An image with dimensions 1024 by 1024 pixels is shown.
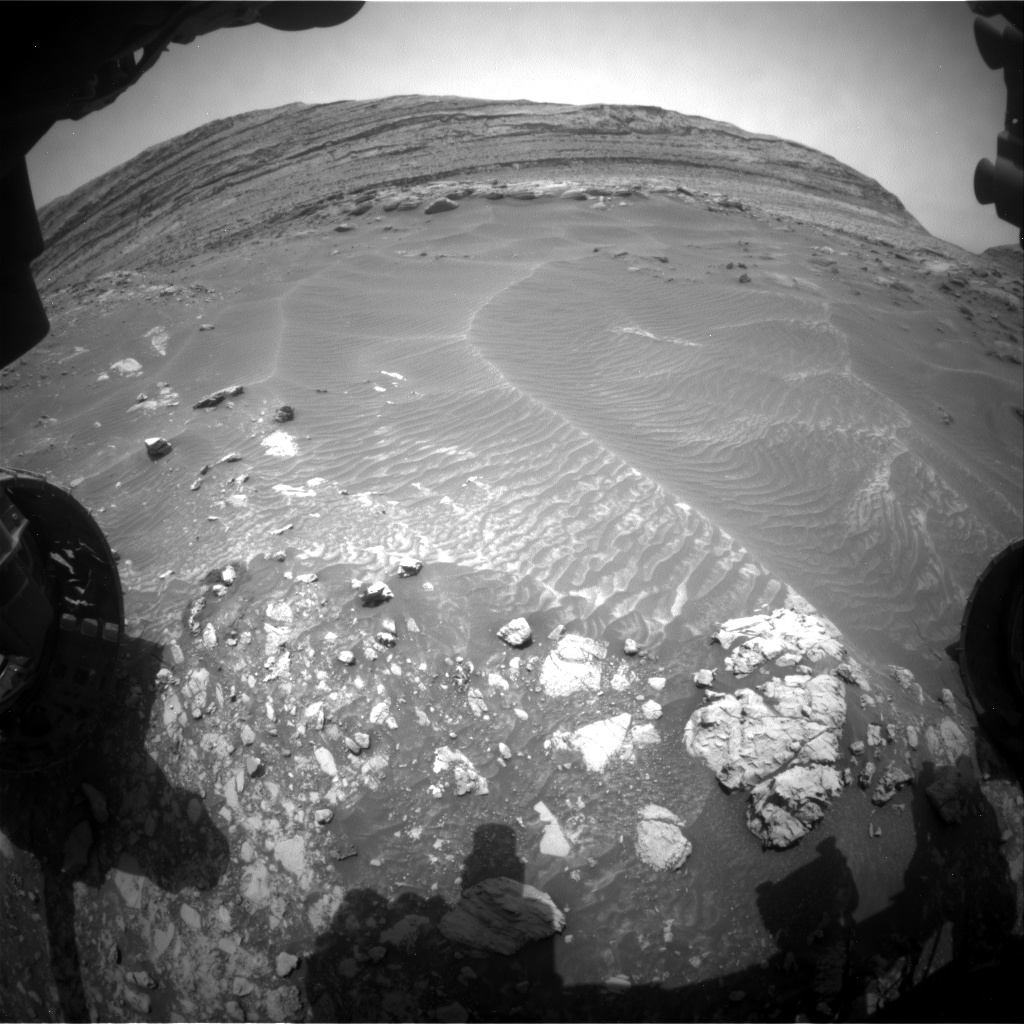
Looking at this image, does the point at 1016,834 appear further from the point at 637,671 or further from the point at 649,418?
the point at 649,418

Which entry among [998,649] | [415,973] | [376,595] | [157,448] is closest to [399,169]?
[157,448]

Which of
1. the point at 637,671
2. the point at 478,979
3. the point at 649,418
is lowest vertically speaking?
the point at 478,979

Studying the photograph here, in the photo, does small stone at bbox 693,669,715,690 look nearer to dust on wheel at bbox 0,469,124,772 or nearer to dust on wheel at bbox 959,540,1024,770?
dust on wheel at bbox 959,540,1024,770

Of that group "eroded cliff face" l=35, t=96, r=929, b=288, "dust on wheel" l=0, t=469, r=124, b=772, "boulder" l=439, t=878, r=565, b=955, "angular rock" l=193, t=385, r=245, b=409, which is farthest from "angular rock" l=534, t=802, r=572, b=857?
"eroded cliff face" l=35, t=96, r=929, b=288

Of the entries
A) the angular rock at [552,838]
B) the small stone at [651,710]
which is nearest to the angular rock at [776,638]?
the small stone at [651,710]

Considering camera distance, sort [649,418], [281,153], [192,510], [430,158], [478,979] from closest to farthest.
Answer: [478,979] < [192,510] < [649,418] < [430,158] < [281,153]

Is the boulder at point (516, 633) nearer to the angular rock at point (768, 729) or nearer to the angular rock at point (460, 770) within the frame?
the angular rock at point (460, 770)

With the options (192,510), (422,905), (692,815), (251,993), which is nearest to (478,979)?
(422,905)

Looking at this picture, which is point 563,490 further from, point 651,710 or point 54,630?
point 54,630
